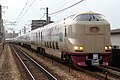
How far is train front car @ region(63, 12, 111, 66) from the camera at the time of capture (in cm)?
1628

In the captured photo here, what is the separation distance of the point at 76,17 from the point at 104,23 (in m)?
1.54

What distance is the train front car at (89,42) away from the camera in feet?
53.4

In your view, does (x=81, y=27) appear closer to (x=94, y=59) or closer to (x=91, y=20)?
(x=91, y=20)

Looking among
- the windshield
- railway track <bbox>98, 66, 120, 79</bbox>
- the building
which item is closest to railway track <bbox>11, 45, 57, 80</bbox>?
railway track <bbox>98, 66, 120, 79</bbox>

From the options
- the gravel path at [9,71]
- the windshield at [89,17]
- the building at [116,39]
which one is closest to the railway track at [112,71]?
the windshield at [89,17]

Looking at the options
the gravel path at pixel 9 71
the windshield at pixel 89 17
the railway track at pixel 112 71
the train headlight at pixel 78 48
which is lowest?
the gravel path at pixel 9 71

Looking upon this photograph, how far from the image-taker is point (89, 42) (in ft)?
53.9

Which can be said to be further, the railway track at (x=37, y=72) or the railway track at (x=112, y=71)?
the railway track at (x=37, y=72)

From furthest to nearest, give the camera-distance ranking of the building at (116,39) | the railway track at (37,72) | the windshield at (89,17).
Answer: the building at (116,39) < the windshield at (89,17) < the railway track at (37,72)

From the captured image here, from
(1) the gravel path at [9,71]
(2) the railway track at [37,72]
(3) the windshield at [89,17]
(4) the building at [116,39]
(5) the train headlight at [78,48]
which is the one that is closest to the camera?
(2) the railway track at [37,72]

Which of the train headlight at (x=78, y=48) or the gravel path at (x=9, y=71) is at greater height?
the train headlight at (x=78, y=48)

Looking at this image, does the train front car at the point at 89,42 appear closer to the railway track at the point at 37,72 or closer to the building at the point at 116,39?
the railway track at the point at 37,72

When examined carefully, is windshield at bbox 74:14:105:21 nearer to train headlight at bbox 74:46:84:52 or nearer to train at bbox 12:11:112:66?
train at bbox 12:11:112:66

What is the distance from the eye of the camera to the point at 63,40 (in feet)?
61.2
